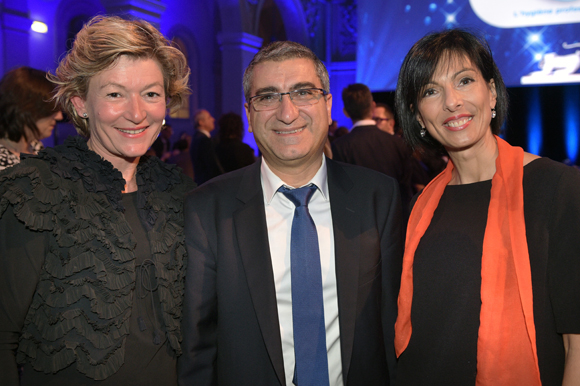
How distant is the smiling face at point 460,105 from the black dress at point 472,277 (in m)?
0.20

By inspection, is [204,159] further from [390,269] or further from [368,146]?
[390,269]

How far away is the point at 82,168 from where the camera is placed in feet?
5.13

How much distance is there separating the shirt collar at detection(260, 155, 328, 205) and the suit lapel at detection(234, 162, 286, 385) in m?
0.04

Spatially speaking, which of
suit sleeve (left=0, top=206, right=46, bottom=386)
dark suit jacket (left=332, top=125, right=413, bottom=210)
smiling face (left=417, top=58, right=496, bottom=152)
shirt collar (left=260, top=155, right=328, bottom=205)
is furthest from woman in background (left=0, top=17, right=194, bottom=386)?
dark suit jacket (left=332, top=125, right=413, bottom=210)

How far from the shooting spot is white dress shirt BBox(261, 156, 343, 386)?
1619mm

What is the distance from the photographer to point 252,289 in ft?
5.19

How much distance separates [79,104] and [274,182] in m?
0.79

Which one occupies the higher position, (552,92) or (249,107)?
(552,92)

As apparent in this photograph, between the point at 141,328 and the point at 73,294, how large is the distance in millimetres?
257

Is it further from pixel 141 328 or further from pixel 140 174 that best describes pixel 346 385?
pixel 140 174

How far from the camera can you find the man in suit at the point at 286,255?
5.21 ft

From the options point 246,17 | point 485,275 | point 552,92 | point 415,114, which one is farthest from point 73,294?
point 246,17

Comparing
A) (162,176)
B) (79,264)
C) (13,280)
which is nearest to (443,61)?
(162,176)

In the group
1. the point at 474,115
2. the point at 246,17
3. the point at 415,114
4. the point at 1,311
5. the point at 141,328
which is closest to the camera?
the point at 1,311
